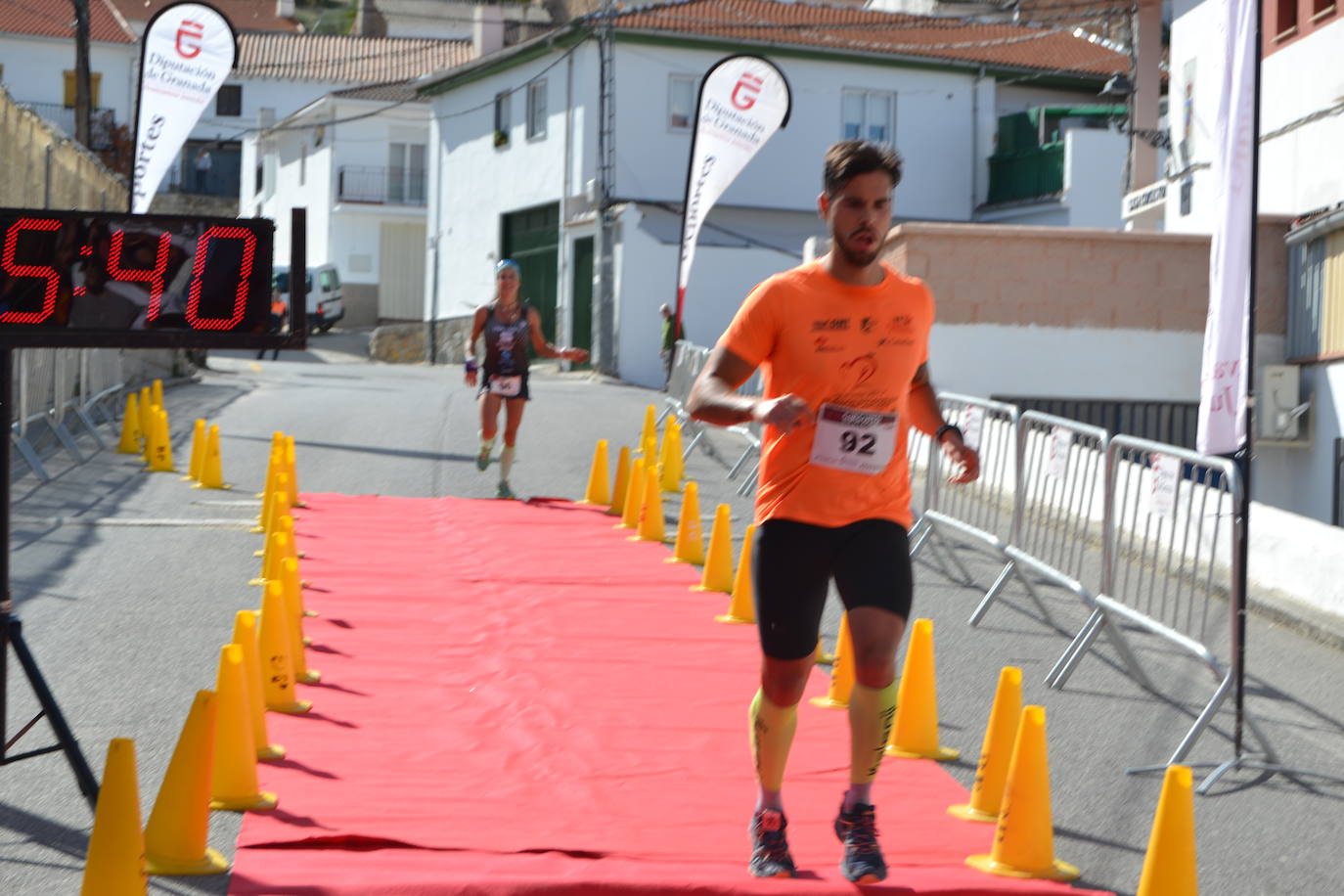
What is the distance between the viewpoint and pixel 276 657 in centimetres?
739

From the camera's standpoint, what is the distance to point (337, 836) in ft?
18.0

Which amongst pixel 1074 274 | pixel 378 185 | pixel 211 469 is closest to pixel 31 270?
pixel 211 469

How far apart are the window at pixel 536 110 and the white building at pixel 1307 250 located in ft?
65.4

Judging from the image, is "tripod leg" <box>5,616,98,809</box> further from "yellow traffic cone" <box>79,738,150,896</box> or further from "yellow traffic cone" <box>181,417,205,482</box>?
"yellow traffic cone" <box>181,417,205,482</box>

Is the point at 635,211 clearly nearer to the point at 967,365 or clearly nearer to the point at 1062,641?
the point at 967,365

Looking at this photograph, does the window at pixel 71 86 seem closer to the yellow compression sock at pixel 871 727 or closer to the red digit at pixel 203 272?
the red digit at pixel 203 272

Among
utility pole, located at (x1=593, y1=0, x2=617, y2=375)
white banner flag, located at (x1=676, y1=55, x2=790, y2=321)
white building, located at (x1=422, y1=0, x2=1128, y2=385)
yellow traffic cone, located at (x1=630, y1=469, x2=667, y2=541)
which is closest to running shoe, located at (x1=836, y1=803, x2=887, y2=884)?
yellow traffic cone, located at (x1=630, y1=469, x2=667, y2=541)

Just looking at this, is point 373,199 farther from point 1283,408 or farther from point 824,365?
point 824,365

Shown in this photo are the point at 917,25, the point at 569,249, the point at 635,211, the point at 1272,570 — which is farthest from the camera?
the point at 917,25

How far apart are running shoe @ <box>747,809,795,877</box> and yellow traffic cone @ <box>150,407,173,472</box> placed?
12.2 m

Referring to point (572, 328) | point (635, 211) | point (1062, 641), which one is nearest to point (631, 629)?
point (1062, 641)

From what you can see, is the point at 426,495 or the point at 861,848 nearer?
the point at 861,848

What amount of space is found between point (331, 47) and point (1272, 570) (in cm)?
6147

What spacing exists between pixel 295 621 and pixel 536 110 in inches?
1252
